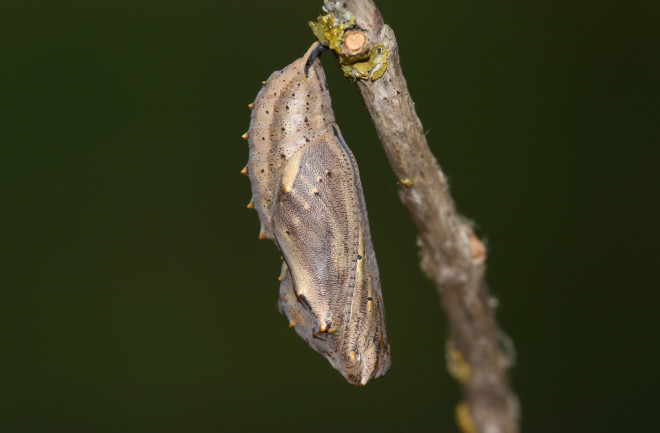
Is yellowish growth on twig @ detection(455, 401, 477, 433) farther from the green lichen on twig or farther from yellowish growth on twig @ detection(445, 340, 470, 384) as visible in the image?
the green lichen on twig

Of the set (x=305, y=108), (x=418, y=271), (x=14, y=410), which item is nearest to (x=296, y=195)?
(x=305, y=108)

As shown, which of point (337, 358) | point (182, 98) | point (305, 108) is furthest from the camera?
point (182, 98)

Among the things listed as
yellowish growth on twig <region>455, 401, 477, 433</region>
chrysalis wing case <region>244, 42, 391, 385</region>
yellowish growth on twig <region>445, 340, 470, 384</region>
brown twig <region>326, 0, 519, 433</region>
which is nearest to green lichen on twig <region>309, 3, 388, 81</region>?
brown twig <region>326, 0, 519, 433</region>

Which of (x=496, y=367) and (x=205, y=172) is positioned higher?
(x=205, y=172)

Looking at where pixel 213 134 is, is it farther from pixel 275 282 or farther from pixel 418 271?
pixel 418 271

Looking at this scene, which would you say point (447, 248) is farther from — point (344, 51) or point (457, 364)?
point (344, 51)

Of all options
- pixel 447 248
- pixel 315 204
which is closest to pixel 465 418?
pixel 447 248

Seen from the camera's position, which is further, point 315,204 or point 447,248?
point 447,248
